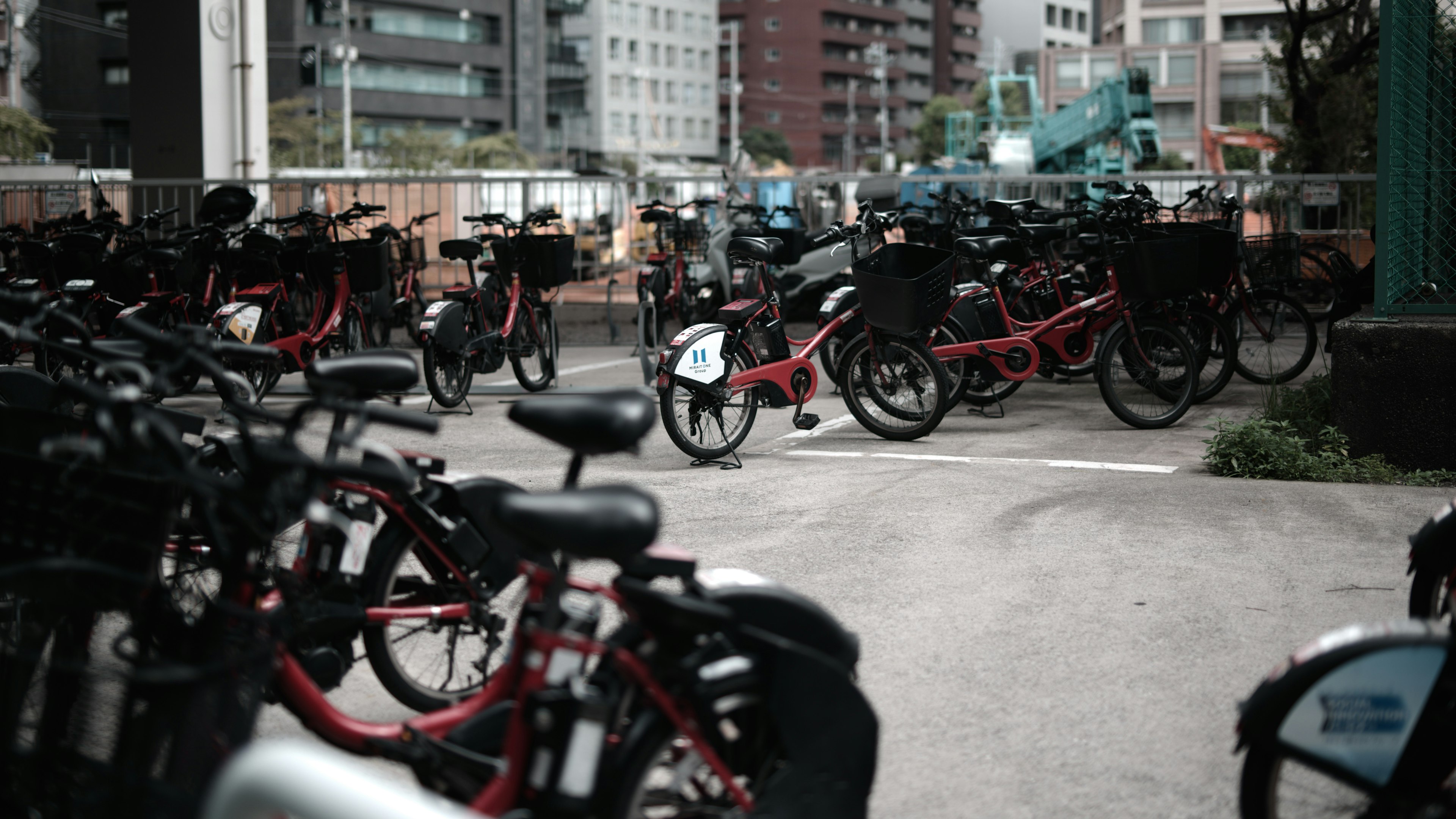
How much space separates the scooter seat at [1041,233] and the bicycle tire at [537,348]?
360cm

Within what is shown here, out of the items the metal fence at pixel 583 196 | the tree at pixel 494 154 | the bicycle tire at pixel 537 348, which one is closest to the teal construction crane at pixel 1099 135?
the metal fence at pixel 583 196

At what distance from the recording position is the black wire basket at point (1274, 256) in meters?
10.6

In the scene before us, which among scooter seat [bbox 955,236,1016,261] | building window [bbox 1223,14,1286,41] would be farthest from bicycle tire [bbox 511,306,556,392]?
building window [bbox 1223,14,1286,41]

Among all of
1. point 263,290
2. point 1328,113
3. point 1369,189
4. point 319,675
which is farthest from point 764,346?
point 1328,113

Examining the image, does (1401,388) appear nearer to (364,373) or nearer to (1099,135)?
(364,373)

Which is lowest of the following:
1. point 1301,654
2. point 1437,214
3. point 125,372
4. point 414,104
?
point 1301,654

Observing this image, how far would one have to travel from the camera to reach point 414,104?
242 ft

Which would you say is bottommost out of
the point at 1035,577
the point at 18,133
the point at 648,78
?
the point at 1035,577

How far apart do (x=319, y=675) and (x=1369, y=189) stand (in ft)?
41.9

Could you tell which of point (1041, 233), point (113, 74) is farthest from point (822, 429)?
point (113, 74)

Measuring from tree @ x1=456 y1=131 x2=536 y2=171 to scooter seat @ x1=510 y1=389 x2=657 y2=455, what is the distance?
66.0 m

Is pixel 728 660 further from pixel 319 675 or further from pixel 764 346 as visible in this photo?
pixel 764 346

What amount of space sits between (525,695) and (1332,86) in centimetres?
1641

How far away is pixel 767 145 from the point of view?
3880 inches
